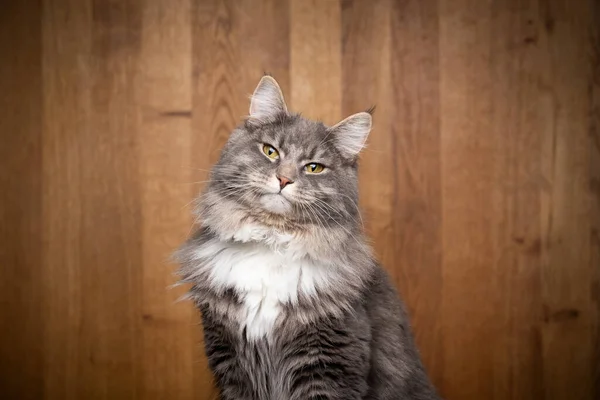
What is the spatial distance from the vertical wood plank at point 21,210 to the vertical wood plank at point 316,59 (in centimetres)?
97

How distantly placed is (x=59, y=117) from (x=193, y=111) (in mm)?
511

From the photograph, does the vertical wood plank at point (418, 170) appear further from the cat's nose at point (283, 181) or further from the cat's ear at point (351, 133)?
the cat's nose at point (283, 181)

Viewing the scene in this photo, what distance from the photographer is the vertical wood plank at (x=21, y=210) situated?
96.3 inches

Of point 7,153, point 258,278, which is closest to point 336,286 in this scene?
point 258,278

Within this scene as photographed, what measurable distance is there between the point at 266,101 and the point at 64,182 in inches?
40.4

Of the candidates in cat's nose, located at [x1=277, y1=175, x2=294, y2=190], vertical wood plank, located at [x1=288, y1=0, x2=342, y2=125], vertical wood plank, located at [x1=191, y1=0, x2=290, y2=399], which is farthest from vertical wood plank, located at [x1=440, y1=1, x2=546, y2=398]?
cat's nose, located at [x1=277, y1=175, x2=294, y2=190]

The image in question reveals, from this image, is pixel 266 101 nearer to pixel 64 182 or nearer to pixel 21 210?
pixel 64 182

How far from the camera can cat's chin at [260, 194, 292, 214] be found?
5.57 ft

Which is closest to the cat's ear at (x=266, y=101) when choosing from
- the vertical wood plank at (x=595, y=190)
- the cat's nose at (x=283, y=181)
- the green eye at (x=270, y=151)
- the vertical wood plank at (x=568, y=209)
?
the green eye at (x=270, y=151)

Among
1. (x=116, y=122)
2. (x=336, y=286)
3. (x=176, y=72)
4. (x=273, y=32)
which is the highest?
(x=273, y=32)

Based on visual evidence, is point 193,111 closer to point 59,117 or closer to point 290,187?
point 59,117

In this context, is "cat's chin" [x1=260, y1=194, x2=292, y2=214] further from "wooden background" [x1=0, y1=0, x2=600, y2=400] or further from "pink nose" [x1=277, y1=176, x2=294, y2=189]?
"wooden background" [x1=0, y1=0, x2=600, y2=400]

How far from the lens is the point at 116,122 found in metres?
2.46

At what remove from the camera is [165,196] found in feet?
8.12
